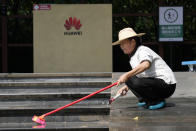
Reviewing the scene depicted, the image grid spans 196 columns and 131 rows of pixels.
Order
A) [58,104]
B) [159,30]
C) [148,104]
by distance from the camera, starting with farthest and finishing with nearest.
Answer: [159,30] → [58,104] → [148,104]

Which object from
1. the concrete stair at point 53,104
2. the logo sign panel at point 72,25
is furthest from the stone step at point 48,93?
the logo sign panel at point 72,25

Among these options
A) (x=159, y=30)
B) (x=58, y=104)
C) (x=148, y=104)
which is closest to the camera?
(x=148, y=104)

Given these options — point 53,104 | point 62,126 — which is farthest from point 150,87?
point 53,104

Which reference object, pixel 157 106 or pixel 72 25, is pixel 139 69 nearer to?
pixel 157 106

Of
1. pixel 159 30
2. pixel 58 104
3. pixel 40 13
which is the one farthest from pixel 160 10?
Result: pixel 58 104

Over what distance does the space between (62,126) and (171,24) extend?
655 centimetres

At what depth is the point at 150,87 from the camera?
201 inches

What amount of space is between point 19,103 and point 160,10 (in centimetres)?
596

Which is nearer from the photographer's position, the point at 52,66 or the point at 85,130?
the point at 85,130

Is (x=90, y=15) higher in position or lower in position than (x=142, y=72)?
higher

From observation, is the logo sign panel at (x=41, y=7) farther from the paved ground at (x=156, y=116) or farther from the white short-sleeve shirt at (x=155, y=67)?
the white short-sleeve shirt at (x=155, y=67)

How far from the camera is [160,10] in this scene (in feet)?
35.2

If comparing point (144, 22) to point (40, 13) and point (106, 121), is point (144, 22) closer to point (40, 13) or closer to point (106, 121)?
point (40, 13)

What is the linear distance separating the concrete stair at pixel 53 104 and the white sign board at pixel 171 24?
12.2 feet
